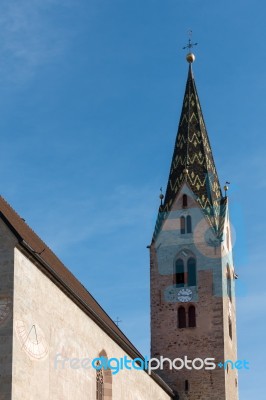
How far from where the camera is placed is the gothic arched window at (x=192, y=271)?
39.4 meters

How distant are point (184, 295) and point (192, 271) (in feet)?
3.44

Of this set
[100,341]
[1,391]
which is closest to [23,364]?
[1,391]

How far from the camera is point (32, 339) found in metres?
21.9

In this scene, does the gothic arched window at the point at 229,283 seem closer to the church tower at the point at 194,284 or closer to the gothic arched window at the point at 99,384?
the church tower at the point at 194,284

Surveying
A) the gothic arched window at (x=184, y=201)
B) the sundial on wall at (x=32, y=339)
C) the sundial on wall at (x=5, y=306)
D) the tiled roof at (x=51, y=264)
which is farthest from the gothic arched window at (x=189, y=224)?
the sundial on wall at (x=5, y=306)

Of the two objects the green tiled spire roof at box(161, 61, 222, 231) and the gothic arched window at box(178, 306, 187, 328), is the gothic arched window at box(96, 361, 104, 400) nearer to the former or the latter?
the gothic arched window at box(178, 306, 187, 328)

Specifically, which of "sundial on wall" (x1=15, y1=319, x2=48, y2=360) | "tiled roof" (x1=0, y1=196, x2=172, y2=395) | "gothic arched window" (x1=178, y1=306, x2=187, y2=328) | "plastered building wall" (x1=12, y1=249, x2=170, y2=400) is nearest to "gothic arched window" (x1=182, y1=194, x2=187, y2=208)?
"gothic arched window" (x1=178, y1=306, x2=187, y2=328)

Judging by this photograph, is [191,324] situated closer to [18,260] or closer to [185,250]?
[185,250]

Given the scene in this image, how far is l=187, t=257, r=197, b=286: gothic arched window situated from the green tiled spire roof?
1.84 m

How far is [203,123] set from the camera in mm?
44062

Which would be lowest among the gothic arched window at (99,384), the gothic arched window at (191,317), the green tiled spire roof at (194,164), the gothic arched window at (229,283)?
the gothic arched window at (99,384)

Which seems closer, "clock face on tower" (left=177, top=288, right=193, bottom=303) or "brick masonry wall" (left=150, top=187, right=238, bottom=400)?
"brick masonry wall" (left=150, top=187, right=238, bottom=400)

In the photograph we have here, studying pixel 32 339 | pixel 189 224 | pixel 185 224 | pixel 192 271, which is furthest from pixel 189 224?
pixel 32 339

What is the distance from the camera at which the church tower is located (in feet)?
125
